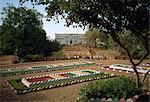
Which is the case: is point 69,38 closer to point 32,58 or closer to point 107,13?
point 32,58

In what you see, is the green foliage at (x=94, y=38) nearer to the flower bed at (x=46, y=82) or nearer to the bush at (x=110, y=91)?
the flower bed at (x=46, y=82)

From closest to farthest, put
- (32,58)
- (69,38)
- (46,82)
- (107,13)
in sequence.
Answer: (107,13), (46,82), (32,58), (69,38)

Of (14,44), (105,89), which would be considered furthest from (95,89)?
(14,44)

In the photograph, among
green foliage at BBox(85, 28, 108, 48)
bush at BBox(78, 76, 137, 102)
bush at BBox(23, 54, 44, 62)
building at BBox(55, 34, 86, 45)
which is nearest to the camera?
bush at BBox(78, 76, 137, 102)

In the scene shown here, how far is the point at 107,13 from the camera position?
1225 centimetres

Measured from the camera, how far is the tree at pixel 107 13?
38.2 feet

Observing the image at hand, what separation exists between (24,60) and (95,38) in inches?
1330

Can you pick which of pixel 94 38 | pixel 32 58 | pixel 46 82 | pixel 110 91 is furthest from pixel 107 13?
pixel 94 38

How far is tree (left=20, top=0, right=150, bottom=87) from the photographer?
1165 centimetres

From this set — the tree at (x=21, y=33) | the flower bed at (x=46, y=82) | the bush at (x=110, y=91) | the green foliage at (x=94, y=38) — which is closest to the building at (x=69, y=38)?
the green foliage at (x=94, y=38)

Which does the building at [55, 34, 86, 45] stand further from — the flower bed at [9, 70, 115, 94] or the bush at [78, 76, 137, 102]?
the bush at [78, 76, 137, 102]

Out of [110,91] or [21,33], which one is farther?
[21,33]

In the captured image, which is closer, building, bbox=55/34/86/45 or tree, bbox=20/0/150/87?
tree, bbox=20/0/150/87

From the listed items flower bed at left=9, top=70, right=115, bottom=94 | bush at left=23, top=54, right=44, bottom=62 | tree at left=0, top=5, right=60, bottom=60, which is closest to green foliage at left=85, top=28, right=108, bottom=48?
tree at left=0, top=5, right=60, bottom=60
